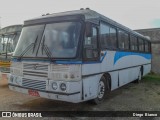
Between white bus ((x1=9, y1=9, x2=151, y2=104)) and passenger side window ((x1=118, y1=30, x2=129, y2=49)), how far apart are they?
199cm

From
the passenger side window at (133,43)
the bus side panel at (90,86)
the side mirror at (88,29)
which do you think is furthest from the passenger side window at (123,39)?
the side mirror at (88,29)

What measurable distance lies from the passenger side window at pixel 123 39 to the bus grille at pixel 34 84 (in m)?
4.63

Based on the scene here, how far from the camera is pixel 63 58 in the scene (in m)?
6.33

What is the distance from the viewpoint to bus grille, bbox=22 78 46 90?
21.6ft

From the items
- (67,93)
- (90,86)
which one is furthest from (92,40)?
(67,93)

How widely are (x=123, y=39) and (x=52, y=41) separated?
4.91 m

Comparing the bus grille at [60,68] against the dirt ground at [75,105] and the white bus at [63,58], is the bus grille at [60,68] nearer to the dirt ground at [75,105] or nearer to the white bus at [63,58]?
the white bus at [63,58]

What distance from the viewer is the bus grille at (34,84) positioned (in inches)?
259

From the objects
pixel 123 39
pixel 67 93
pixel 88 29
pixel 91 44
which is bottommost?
pixel 67 93

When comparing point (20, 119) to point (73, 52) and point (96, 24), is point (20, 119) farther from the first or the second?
point (96, 24)

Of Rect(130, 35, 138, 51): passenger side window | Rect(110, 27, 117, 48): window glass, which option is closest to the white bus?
Rect(110, 27, 117, 48): window glass

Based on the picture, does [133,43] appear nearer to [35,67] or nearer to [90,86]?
[90,86]

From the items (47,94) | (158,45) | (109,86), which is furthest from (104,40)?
(158,45)

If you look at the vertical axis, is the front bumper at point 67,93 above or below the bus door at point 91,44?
below
